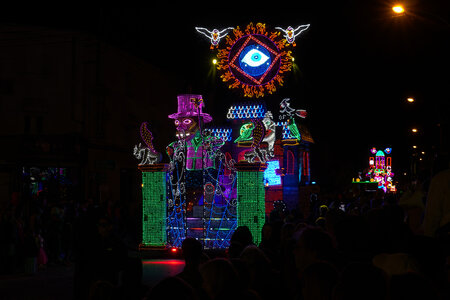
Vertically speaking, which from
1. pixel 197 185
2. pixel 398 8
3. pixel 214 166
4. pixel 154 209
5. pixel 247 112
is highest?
pixel 398 8

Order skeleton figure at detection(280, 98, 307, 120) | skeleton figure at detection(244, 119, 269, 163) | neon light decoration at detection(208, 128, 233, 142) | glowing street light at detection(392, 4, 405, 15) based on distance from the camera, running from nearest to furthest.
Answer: glowing street light at detection(392, 4, 405, 15)
skeleton figure at detection(244, 119, 269, 163)
skeleton figure at detection(280, 98, 307, 120)
neon light decoration at detection(208, 128, 233, 142)

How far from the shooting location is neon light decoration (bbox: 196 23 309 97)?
2289cm

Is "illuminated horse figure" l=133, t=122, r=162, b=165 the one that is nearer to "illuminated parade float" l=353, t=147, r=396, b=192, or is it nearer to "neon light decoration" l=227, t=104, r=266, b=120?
"neon light decoration" l=227, t=104, r=266, b=120

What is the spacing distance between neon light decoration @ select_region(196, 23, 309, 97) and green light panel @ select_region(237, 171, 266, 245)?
227 inches

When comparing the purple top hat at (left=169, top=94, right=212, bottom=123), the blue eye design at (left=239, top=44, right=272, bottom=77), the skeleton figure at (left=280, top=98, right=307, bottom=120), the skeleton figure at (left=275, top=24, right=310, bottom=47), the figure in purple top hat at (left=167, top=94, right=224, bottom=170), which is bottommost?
the figure in purple top hat at (left=167, top=94, right=224, bottom=170)

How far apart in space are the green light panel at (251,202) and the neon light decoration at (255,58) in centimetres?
575

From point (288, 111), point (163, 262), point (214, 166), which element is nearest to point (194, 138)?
point (214, 166)

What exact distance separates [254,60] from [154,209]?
786 centimetres

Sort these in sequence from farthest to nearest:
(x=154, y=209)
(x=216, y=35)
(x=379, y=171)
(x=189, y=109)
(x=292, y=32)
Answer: (x=379, y=171), (x=216, y=35), (x=292, y=32), (x=189, y=109), (x=154, y=209)

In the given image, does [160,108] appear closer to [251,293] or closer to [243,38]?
[243,38]

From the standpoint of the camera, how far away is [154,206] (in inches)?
760

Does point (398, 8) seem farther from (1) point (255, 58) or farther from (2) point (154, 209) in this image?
(2) point (154, 209)

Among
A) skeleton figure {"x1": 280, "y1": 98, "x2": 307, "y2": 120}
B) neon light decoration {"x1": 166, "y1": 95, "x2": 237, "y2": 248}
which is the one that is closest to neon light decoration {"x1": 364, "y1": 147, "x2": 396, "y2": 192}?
skeleton figure {"x1": 280, "y1": 98, "x2": 307, "y2": 120}

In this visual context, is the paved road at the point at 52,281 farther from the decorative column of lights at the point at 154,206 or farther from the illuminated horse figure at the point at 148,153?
the illuminated horse figure at the point at 148,153
